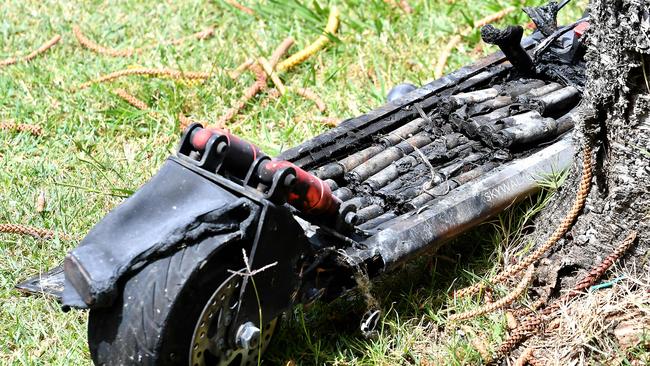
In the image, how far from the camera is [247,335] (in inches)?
117

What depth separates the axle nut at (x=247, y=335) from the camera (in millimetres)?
2980

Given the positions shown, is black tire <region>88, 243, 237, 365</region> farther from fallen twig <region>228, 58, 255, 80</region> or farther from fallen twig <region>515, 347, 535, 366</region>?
fallen twig <region>228, 58, 255, 80</region>

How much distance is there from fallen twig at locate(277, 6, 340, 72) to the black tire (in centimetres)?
287

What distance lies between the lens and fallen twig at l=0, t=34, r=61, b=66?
19.0ft

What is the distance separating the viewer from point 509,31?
167 inches

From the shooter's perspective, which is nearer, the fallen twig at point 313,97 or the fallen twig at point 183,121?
the fallen twig at point 183,121

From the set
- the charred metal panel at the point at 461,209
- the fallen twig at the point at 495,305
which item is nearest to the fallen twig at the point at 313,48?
the charred metal panel at the point at 461,209

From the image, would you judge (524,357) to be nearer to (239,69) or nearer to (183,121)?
(183,121)

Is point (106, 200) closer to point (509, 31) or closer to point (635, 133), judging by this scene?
point (509, 31)

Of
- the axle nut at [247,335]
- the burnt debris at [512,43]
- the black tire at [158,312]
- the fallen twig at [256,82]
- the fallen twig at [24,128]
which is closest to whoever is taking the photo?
the black tire at [158,312]

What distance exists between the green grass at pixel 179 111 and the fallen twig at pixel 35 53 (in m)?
0.05

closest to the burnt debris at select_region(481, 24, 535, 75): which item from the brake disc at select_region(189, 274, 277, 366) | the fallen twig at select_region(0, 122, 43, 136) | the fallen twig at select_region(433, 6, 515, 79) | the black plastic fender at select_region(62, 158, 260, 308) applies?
the fallen twig at select_region(433, 6, 515, 79)

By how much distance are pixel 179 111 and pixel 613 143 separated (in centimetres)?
273

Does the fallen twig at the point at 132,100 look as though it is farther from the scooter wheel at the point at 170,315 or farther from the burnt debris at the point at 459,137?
the scooter wheel at the point at 170,315
